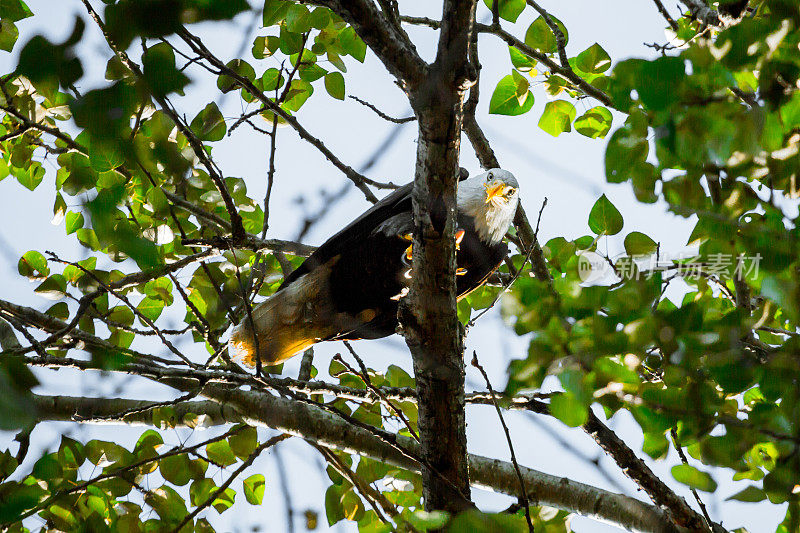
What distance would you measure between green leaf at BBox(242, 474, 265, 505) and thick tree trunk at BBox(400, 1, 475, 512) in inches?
32.1

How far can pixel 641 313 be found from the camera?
0.92 m

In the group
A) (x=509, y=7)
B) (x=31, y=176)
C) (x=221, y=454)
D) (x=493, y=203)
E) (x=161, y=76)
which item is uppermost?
(x=509, y=7)

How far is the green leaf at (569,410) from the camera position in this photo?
90cm

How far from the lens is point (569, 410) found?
0.90 m

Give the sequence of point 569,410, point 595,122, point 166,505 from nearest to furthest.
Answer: point 569,410, point 166,505, point 595,122

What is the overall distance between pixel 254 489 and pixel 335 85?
1.58 meters

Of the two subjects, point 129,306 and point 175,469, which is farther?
point 175,469

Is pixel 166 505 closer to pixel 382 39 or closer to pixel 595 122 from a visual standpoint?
pixel 382 39

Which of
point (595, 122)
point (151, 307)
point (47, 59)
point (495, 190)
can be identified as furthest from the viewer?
point (495, 190)

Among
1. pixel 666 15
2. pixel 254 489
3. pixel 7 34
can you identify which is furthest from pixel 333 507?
pixel 666 15

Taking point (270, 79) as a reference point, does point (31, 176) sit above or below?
below

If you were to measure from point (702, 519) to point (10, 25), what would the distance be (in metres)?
2.99

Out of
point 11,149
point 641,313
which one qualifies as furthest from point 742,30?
point 11,149

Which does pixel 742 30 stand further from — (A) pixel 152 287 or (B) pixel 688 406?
(A) pixel 152 287
